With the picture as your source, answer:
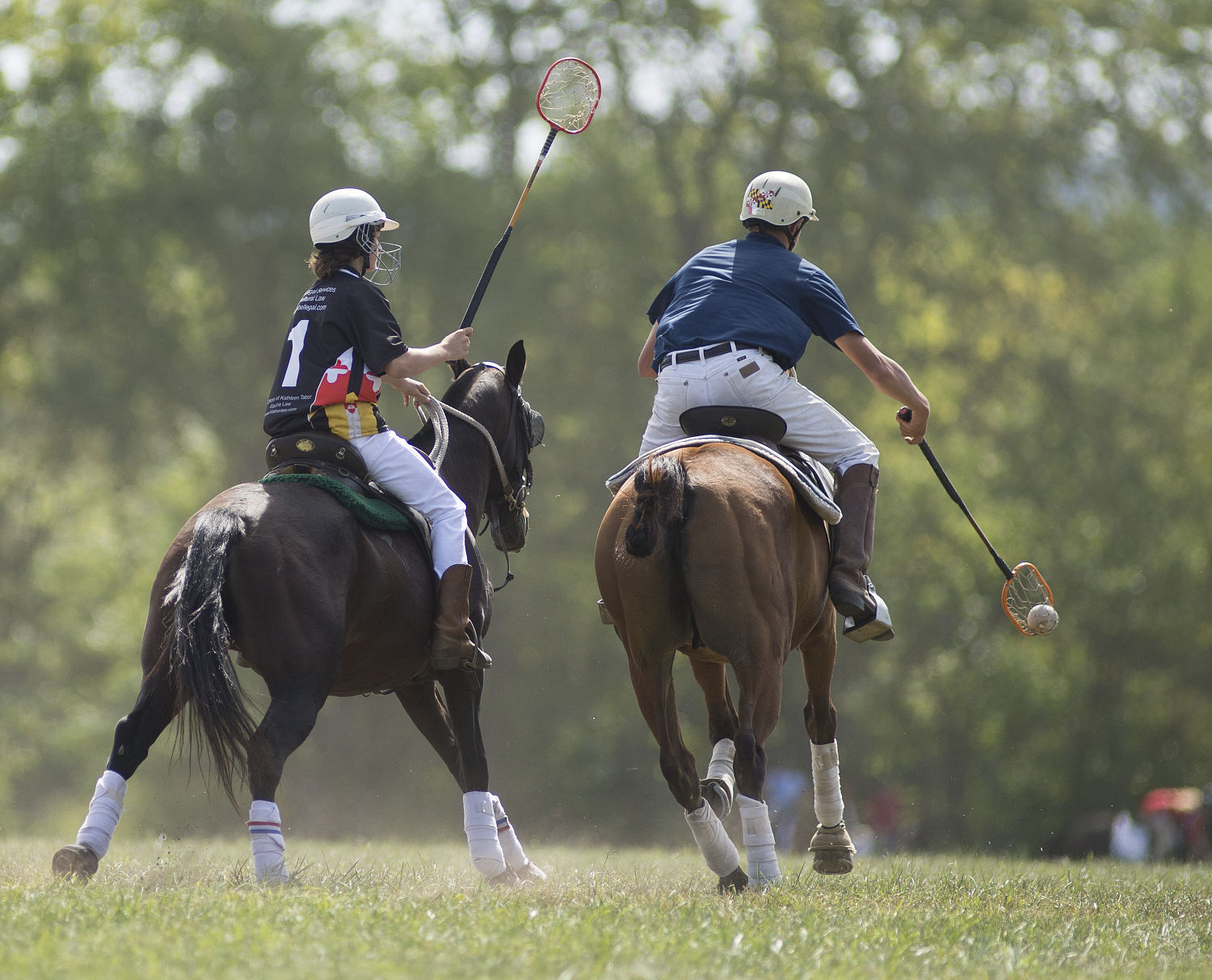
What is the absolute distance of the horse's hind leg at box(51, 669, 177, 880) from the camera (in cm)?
616

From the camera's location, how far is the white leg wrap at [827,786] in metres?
7.86

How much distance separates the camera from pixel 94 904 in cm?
513

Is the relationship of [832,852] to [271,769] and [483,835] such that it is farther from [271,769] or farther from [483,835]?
[271,769]

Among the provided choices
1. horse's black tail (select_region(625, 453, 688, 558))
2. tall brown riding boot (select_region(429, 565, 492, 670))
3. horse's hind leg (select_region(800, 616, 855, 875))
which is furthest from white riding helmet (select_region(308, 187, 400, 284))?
horse's hind leg (select_region(800, 616, 855, 875))

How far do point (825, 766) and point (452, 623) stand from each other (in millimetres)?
2415

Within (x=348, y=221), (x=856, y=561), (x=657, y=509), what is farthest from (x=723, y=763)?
(x=348, y=221)

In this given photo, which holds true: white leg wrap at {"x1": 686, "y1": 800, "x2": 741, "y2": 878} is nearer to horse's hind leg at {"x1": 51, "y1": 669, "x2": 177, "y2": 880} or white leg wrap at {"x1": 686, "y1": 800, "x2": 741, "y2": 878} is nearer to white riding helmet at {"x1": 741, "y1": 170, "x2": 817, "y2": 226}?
horse's hind leg at {"x1": 51, "y1": 669, "x2": 177, "y2": 880}

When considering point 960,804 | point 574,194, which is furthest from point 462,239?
point 960,804

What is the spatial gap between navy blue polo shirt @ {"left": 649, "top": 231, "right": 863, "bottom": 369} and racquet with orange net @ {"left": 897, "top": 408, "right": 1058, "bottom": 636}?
1.08m

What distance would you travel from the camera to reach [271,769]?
6.07 m

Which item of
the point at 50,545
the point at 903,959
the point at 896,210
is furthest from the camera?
the point at 50,545

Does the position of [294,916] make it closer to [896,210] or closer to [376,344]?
[376,344]

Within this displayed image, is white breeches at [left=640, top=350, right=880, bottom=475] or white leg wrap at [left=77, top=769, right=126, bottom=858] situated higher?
white breeches at [left=640, top=350, right=880, bottom=475]

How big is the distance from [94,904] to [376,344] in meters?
2.93
